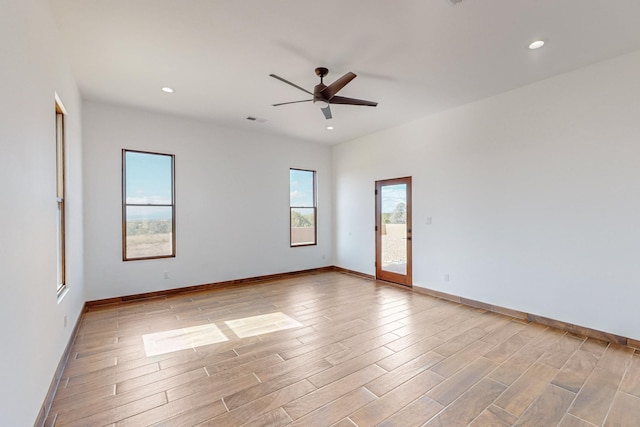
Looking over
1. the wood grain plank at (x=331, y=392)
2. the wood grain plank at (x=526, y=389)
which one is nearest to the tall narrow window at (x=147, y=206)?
the wood grain plank at (x=331, y=392)

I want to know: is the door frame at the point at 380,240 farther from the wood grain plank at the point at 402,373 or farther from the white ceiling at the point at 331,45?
the wood grain plank at the point at 402,373

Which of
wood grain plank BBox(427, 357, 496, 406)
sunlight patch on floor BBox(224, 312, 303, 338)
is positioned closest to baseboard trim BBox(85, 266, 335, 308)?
sunlight patch on floor BBox(224, 312, 303, 338)

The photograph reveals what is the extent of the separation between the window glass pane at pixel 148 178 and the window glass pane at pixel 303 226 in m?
2.66

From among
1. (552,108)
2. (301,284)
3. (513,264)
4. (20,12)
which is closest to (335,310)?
(301,284)

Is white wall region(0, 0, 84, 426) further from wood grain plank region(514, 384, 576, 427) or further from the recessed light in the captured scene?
the recessed light

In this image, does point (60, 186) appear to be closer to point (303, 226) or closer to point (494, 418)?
point (494, 418)

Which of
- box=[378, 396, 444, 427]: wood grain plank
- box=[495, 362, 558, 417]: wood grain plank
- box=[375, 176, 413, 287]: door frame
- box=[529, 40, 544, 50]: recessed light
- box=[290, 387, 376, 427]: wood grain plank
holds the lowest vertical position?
box=[495, 362, 558, 417]: wood grain plank

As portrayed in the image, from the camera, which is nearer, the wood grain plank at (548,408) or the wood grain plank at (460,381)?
the wood grain plank at (548,408)

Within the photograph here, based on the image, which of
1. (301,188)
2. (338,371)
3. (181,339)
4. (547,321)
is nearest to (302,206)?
(301,188)

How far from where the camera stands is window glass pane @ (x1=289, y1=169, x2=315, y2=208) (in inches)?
267

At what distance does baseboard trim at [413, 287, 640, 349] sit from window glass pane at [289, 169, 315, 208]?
3.42 metres

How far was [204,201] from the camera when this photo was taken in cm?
548

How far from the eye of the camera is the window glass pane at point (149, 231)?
15.9 ft

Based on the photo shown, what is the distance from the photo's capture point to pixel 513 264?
4.06 meters
